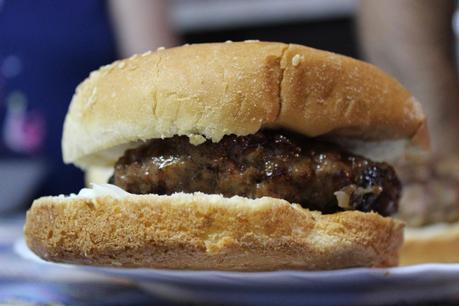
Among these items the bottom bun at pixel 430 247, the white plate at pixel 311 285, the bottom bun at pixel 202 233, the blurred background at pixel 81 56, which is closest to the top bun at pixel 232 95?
the bottom bun at pixel 202 233

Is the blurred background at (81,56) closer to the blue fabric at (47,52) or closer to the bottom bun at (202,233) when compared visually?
the blue fabric at (47,52)

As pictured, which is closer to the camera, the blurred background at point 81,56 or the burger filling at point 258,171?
Result: the burger filling at point 258,171

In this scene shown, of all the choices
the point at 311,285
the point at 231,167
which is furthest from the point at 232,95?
the point at 311,285

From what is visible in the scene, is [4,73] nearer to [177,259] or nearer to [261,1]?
[261,1]

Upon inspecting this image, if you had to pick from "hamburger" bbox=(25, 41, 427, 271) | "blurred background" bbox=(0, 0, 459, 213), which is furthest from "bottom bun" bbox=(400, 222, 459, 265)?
"blurred background" bbox=(0, 0, 459, 213)

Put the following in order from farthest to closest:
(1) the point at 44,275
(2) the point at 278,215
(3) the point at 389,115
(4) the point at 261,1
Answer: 1. (4) the point at 261,1
2. (1) the point at 44,275
3. (3) the point at 389,115
4. (2) the point at 278,215

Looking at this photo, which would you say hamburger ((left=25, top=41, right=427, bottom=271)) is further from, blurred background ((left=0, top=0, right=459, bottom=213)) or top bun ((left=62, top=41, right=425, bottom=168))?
blurred background ((left=0, top=0, right=459, bottom=213))

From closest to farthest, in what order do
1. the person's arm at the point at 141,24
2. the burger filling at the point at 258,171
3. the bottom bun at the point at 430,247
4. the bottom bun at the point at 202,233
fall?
the bottom bun at the point at 202,233 → the burger filling at the point at 258,171 → the bottom bun at the point at 430,247 → the person's arm at the point at 141,24

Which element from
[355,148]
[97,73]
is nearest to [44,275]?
[97,73]
